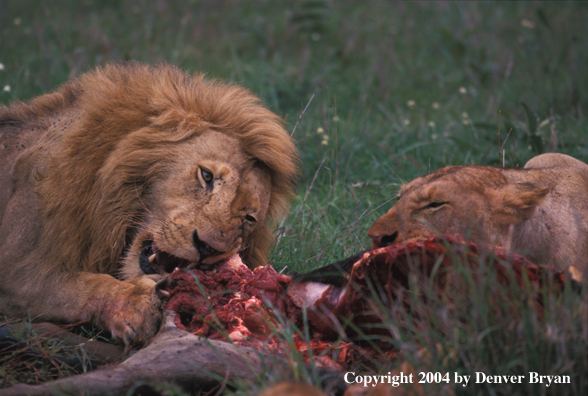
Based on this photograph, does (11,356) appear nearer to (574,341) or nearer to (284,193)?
(284,193)

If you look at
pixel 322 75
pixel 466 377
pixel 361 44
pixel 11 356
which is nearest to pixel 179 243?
pixel 11 356

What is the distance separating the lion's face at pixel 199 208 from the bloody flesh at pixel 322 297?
155 mm

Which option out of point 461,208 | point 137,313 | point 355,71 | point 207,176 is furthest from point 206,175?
point 355,71

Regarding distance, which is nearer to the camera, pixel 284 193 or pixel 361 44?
pixel 284 193

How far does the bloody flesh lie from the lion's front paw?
0.24ft

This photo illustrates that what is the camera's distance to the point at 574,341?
1.69 metres

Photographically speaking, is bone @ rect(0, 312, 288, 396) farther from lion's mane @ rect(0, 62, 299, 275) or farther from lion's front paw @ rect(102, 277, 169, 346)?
lion's mane @ rect(0, 62, 299, 275)

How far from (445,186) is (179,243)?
3.69 feet

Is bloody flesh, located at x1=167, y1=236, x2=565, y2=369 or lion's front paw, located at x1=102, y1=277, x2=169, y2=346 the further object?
lion's front paw, located at x1=102, y1=277, x2=169, y2=346

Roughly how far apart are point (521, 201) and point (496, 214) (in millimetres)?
105

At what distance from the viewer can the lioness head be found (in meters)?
2.41

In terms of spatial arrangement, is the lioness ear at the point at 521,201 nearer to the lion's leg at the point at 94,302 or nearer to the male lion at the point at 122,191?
the male lion at the point at 122,191

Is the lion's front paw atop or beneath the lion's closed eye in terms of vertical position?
beneath

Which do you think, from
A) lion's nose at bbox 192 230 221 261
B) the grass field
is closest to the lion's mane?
lion's nose at bbox 192 230 221 261
